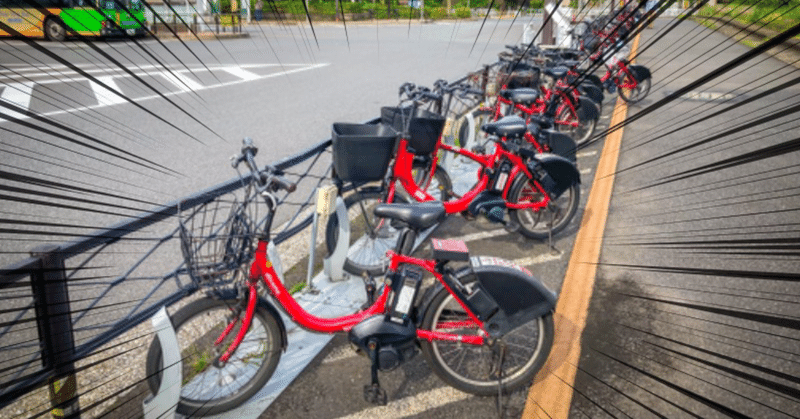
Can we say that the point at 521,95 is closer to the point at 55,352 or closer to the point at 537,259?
the point at 537,259

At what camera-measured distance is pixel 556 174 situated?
16.1 ft

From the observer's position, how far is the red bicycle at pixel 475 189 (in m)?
4.61

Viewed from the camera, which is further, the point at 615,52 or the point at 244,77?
the point at 244,77

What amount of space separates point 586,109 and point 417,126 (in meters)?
3.55

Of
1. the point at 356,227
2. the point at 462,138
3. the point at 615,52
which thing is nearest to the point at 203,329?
the point at 356,227

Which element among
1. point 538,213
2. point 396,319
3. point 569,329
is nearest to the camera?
point 396,319


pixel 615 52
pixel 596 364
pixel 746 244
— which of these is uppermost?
pixel 615 52

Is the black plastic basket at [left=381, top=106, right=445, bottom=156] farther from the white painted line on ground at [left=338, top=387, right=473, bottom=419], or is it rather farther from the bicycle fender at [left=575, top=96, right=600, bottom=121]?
the bicycle fender at [left=575, top=96, right=600, bottom=121]

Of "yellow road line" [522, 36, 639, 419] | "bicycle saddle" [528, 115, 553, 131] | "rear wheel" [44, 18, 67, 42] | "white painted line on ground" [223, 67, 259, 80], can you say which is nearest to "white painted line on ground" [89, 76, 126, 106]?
"rear wheel" [44, 18, 67, 42]

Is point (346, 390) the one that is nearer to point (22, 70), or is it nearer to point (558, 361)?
point (558, 361)

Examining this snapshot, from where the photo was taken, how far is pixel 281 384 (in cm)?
313

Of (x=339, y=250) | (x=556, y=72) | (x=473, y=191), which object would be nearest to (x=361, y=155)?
(x=339, y=250)

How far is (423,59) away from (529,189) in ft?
45.9

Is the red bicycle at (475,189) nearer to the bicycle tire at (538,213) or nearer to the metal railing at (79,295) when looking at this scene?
the bicycle tire at (538,213)
